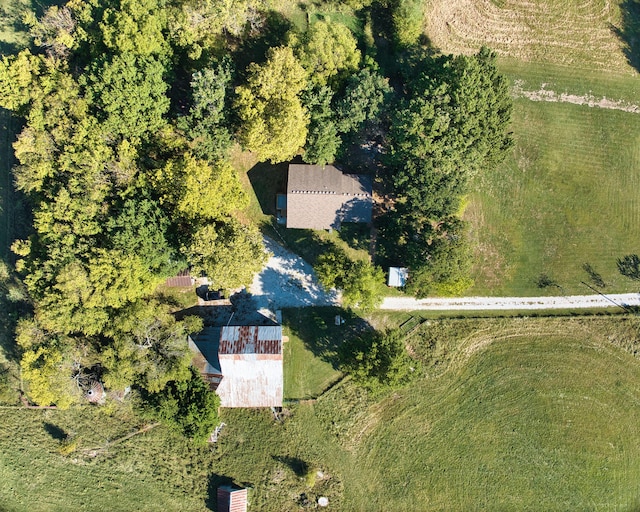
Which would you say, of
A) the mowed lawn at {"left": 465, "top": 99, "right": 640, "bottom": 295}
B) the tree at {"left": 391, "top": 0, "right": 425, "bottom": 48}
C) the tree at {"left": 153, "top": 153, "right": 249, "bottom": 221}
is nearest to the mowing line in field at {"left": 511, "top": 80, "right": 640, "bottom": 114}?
the mowed lawn at {"left": 465, "top": 99, "right": 640, "bottom": 295}

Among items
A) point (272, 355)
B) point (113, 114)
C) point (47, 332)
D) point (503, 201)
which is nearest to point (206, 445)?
point (272, 355)

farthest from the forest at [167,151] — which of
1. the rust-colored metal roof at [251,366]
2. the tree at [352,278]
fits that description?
the tree at [352,278]

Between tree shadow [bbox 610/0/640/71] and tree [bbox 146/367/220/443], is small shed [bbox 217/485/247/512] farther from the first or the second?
tree shadow [bbox 610/0/640/71]

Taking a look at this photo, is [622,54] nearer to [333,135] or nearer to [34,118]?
[333,135]

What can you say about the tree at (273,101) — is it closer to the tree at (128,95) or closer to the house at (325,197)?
the house at (325,197)

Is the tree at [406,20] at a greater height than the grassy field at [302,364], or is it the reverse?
the tree at [406,20]

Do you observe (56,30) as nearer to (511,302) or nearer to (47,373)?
(47,373)

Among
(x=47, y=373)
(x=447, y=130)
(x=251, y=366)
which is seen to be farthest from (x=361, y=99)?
(x=47, y=373)
